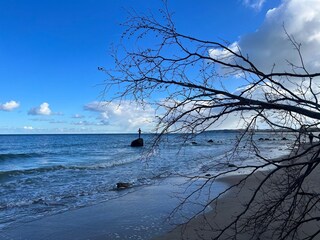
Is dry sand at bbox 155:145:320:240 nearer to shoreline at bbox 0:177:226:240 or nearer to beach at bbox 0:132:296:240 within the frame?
beach at bbox 0:132:296:240

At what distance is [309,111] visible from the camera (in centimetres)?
282

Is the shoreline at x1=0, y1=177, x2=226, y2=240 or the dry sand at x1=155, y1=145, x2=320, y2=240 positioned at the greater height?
the dry sand at x1=155, y1=145, x2=320, y2=240

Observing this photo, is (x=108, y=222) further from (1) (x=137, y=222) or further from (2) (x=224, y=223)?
(2) (x=224, y=223)

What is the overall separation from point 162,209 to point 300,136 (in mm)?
6848

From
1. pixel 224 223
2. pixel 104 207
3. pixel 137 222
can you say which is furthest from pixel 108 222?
pixel 224 223

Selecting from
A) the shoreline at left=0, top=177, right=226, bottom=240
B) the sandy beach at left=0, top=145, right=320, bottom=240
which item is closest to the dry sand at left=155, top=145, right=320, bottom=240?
the sandy beach at left=0, top=145, right=320, bottom=240

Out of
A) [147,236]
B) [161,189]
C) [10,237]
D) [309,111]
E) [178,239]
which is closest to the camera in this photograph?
[309,111]

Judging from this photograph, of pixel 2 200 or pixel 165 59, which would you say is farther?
pixel 2 200

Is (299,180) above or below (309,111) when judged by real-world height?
below

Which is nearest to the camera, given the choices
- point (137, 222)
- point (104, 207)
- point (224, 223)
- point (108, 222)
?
point (224, 223)

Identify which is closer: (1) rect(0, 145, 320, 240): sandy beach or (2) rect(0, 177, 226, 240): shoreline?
(1) rect(0, 145, 320, 240): sandy beach

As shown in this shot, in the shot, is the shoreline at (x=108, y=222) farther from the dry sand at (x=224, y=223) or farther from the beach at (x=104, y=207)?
the dry sand at (x=224, y=223)

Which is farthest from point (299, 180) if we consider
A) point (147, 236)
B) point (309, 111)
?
point (147, 236)

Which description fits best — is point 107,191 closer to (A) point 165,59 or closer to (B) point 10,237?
(B) point 10,237
